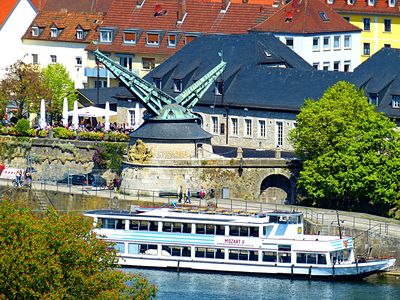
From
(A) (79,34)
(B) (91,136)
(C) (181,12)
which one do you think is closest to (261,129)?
(B) (91,136)

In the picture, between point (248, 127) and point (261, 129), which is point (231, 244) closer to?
point (261, 129)

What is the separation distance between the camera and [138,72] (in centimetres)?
17338

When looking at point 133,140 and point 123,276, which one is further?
point 133,140

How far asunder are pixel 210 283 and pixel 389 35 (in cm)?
6790

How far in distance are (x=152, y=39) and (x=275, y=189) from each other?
39.0 meters

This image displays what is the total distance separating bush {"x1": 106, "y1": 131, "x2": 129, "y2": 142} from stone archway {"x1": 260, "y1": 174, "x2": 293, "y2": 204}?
1252 cm

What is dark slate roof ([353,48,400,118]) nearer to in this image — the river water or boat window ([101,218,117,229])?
the river water

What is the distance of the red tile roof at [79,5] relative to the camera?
186000mm

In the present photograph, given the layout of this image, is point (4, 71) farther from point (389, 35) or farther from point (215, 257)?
point (215, 257)

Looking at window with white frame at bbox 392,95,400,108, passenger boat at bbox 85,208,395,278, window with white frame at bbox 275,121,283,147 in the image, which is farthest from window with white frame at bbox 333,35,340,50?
passenger boat at bbox 85,208,395,278

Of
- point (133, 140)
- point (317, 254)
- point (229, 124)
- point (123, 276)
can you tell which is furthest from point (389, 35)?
point (123, 276)

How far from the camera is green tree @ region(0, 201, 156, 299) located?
93.3 meters

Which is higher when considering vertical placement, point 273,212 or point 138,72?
point 138,72

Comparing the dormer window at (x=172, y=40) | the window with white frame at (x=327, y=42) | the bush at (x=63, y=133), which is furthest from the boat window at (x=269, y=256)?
the dormer window at (x=172, y=40)
